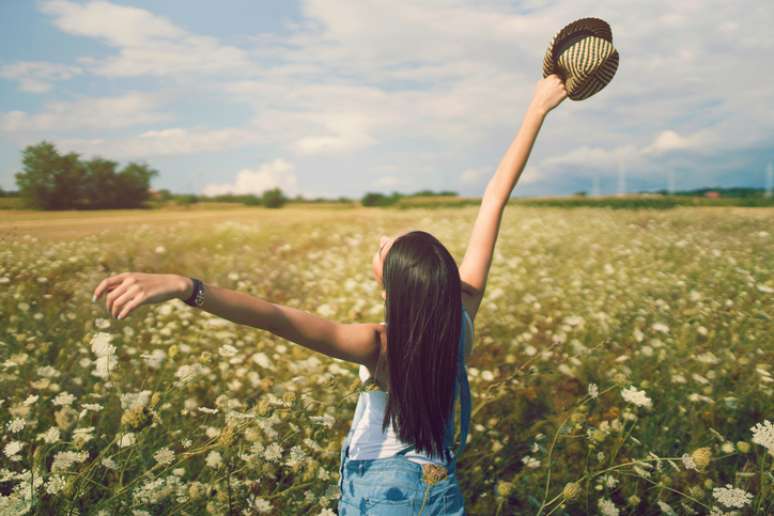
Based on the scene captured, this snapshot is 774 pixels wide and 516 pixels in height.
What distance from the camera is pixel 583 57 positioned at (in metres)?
2.74

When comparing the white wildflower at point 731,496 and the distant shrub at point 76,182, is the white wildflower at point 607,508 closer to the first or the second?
the white wildflower at point 731,496

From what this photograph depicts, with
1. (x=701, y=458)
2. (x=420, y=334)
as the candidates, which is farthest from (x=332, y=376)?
(x=701, y=458)

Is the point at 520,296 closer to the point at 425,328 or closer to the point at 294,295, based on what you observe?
the point at 294,295

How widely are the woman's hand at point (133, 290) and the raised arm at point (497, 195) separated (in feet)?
4.06

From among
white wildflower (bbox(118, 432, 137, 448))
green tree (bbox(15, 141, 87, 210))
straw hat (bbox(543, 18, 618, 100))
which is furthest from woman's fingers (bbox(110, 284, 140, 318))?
green tree (bbox(15, 141, 87, 210))

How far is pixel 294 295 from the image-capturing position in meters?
6.19

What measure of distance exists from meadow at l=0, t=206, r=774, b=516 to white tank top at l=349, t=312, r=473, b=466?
0.10 meters

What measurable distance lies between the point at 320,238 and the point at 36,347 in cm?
451

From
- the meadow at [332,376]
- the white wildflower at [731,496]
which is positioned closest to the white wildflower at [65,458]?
the meadow at [332,376]

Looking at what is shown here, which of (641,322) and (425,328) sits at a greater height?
(425,328)

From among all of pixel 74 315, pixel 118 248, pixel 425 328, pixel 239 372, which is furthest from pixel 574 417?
pixel 118 248

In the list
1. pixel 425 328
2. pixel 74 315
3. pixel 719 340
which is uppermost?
pixel 425 328

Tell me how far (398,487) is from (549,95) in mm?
1823

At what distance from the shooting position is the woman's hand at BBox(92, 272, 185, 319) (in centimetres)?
155
